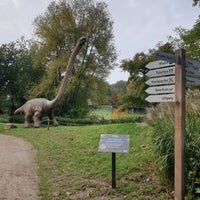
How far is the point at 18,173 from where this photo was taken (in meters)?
5.41

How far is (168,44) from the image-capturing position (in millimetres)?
15250

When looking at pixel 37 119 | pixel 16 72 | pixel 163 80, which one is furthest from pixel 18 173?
pixel 16 72

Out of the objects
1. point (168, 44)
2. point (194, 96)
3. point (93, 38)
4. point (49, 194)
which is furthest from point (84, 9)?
point (49, 194)

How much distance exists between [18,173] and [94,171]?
155 centimetres

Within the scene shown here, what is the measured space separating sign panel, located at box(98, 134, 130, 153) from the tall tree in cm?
1619

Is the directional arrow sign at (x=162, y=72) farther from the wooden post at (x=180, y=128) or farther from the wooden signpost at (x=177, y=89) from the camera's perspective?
the wooden post at (x=180, y=128)

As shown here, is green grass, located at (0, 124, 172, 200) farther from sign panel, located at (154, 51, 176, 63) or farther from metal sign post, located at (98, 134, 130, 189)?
sign panel, located at (154, 51, 176, 63)

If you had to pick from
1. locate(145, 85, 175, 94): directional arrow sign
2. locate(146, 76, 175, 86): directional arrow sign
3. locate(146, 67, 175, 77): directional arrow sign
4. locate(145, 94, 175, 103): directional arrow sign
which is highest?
locate(146, 67, 175, 77): directional arrow sign

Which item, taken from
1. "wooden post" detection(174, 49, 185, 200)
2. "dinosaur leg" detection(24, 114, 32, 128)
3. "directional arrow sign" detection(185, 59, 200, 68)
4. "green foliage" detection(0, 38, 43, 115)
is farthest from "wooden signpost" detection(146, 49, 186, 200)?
"green foliage" detection(0, 38, 43, 115)

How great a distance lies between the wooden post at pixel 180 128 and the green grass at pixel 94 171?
295mm

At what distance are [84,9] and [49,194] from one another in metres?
18.9

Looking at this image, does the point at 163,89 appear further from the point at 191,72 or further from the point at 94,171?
the point at 94,171

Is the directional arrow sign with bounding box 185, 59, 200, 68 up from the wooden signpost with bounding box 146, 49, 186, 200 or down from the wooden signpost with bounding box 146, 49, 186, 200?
up

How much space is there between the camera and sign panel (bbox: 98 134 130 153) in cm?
417
